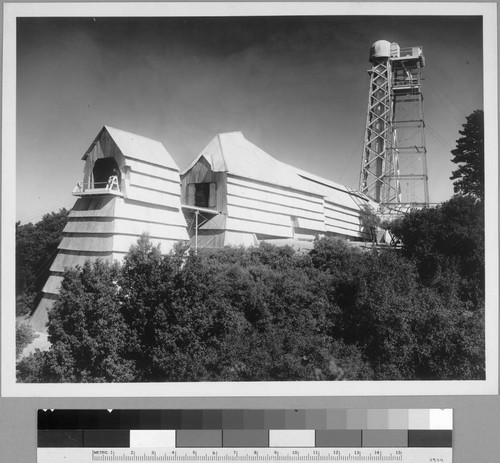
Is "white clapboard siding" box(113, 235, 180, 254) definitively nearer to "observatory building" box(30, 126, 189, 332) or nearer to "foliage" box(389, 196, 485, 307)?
"observatory building" box(30, 126, 189, 332)

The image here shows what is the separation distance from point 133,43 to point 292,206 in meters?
1.00

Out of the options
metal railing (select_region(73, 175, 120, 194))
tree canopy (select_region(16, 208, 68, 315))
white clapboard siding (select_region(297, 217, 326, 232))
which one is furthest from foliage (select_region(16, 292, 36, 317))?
white clapboard siding (select_region(297, 217, 326, 232))

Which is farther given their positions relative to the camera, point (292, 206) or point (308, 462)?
point (292, 206)

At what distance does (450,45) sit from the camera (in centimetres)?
155

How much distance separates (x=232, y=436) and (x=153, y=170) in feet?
3.93

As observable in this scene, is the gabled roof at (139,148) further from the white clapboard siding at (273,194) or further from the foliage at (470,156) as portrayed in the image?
the foliage at (470,156)

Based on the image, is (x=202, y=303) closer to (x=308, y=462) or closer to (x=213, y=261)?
(x=213, y=261)

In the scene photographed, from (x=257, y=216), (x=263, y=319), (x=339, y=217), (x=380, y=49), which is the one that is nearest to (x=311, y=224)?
(x=339, y=217)

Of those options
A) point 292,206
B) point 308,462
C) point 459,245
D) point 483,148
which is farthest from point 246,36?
point 308,462

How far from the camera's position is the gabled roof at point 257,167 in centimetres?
152

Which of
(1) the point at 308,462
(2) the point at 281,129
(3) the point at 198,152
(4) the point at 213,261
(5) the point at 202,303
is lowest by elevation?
(1) the point at 308,462

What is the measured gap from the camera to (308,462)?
58.7 inches

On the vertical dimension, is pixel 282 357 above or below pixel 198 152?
below

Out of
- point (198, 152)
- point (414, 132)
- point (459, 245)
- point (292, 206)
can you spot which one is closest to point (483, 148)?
point (414, 132)
